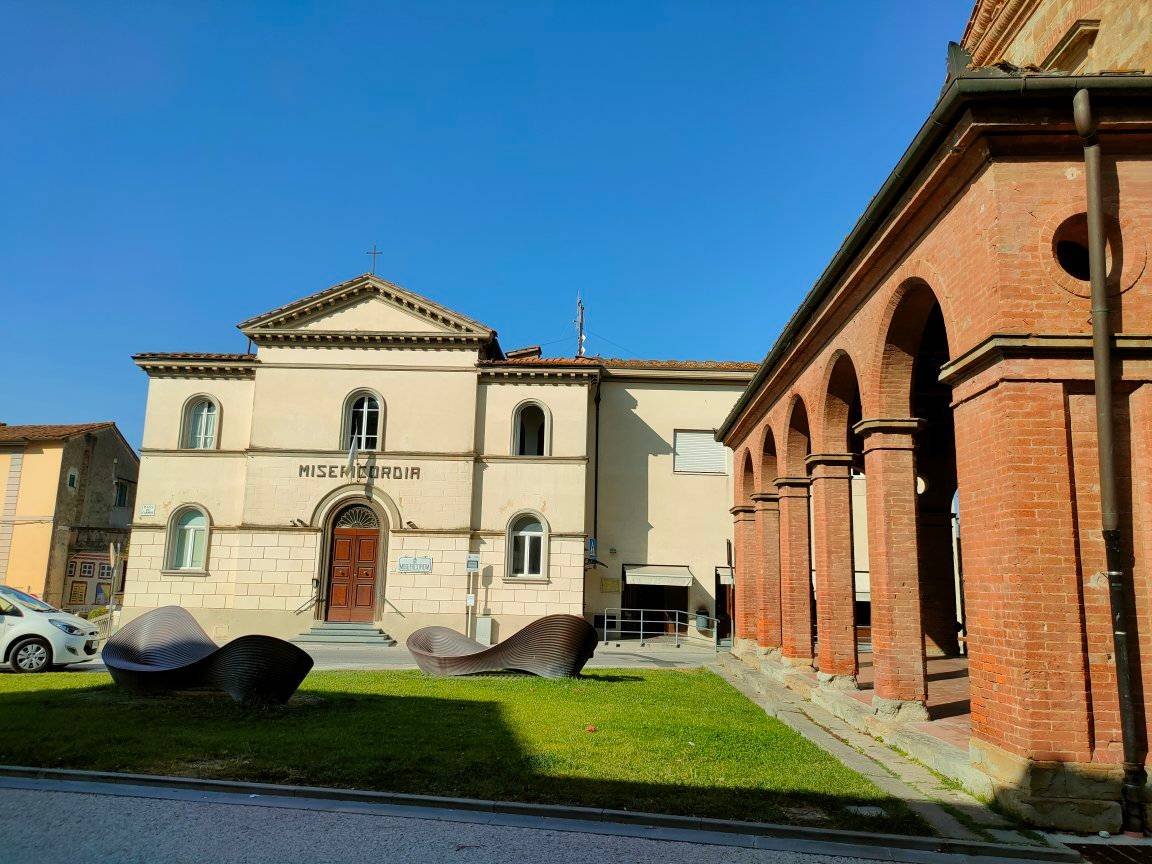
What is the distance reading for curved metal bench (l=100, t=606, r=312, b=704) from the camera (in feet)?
32.4

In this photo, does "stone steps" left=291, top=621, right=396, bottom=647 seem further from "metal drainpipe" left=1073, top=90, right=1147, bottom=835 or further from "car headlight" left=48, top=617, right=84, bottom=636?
"metal drainpipe" left=1073, top=90, right=1147, bottom=835

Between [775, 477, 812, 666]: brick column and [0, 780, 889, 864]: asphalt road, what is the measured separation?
7.85 meters

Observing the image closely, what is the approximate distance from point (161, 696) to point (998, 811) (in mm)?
9612

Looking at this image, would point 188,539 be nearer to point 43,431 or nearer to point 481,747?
point 43,431

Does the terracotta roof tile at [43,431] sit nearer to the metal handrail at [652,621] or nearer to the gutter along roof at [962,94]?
the metal handrail at [652,621]

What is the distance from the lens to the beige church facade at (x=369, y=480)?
2386 cm

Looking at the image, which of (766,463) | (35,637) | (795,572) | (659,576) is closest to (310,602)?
(35,637)

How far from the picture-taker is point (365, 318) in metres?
25.2

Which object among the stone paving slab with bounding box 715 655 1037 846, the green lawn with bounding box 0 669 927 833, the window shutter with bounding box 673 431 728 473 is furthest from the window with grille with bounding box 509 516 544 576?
the stone paving slab with bounding box 715 655 1037 846

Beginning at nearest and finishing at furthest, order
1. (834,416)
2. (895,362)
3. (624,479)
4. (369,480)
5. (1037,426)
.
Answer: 1. (1037,426)
2. (895,362)
3. (834,416)
4. (369,480)
5. (624,479)

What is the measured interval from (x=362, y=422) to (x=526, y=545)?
A: 618 cm

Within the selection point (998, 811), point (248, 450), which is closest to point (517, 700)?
point (998, 811)

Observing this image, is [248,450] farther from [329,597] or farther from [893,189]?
[893,189]

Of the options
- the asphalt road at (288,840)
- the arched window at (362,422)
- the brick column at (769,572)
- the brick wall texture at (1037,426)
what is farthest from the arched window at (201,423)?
the brick wall texture at (1037,426)
